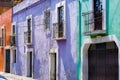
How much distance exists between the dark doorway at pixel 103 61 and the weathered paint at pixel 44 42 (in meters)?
1.32

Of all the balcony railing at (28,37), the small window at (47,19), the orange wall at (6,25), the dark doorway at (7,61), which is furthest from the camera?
the dark doorway at (7,61)

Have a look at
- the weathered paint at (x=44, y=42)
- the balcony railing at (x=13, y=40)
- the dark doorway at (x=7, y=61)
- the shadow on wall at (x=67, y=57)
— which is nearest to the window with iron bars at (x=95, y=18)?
the weathered paint at (x=44, y=42)

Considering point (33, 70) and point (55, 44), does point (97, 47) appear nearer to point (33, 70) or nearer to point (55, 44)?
point (55, 44)

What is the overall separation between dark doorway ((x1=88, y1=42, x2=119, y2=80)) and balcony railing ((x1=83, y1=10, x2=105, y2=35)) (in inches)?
31.5

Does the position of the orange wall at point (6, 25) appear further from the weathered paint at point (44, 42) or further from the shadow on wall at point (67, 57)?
the shadow on wall at point (67, 57)

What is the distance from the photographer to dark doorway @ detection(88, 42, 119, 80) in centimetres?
1564

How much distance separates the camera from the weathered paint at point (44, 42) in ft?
63.2

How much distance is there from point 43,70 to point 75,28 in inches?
224

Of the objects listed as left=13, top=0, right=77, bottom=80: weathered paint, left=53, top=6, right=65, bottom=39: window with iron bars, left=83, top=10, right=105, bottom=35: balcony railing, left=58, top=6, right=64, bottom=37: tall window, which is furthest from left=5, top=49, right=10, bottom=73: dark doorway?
left=83, top=10, right=105, bottom=35: balcony railing

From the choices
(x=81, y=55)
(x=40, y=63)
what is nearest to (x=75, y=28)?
(x=81, y=55)

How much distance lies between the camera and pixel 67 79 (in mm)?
19625

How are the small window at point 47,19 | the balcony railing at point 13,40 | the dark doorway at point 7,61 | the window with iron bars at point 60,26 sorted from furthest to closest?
the dark doorway at point 7,61, the balcony railing at point 13,40, the small window at point 47,19, the window with iron bars at point 60,26

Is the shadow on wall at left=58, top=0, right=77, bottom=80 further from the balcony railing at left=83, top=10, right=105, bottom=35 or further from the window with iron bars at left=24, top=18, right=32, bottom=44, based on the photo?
the window with iron bars at left=24, top=18, right=32, bottom=44

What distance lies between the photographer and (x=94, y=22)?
1647cm
